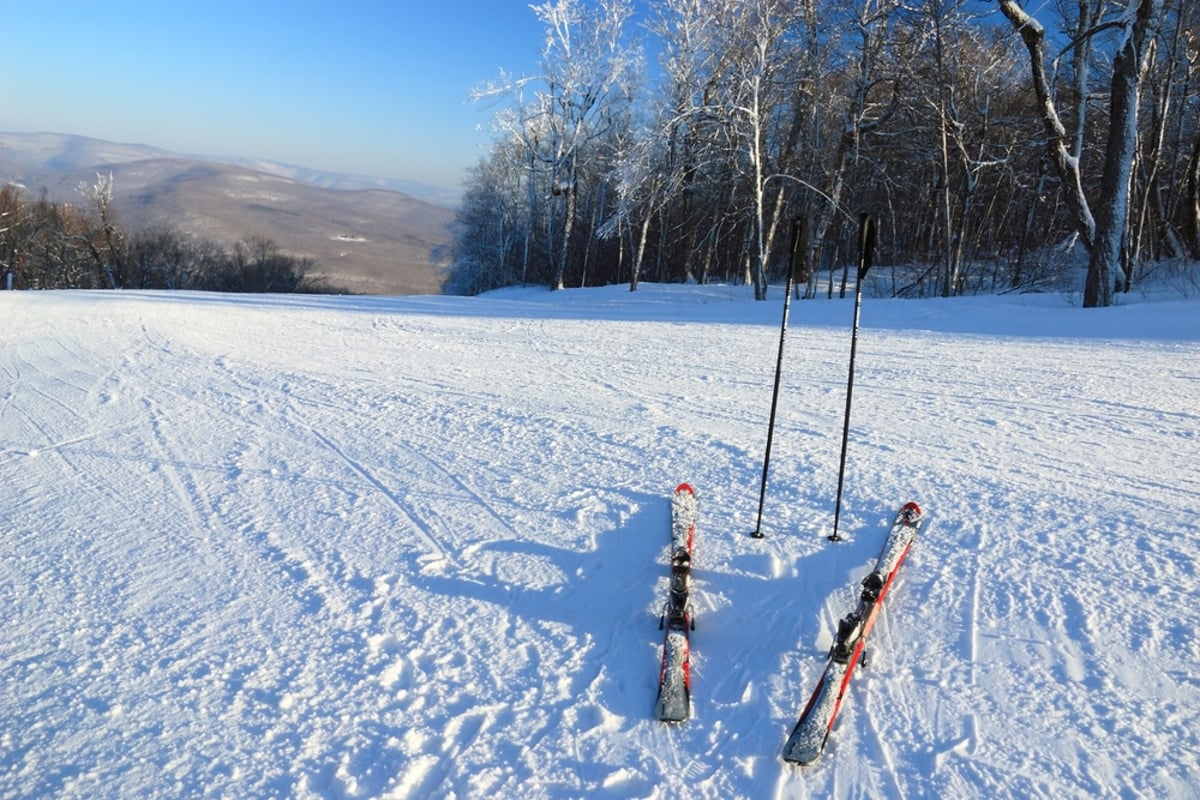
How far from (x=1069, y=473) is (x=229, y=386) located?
24.7ft

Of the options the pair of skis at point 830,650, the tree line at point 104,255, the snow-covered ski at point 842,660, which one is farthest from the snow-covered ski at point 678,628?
the tree line at point 104,255

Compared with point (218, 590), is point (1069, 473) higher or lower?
higher

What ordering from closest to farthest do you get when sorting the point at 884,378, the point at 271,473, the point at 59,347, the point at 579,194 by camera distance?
the point at 271,473 → the point at 884,378 → the point at 59,347 → the point at 579,194

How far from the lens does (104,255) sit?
41.2 m

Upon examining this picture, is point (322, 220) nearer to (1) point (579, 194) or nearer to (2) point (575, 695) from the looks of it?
(1) point (579, 194)

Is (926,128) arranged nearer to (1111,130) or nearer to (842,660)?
(1111,130)

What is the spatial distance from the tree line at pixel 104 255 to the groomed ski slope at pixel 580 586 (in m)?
37.6

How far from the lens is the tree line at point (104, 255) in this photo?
128ft

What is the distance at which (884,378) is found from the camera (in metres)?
7.42

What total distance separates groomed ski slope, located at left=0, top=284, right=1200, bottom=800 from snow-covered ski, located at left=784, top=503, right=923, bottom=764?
0.22 feet

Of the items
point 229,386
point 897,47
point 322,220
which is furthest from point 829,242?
point 322,220

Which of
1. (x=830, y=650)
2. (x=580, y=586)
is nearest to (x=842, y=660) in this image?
(x=830, y=650)

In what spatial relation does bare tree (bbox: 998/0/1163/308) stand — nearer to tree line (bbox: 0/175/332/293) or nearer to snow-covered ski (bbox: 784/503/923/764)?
snow-covered ski (bbox: 784/503/923/764)

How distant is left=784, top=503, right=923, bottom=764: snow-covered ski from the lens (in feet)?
8.28
